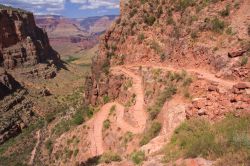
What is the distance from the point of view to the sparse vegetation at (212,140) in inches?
506

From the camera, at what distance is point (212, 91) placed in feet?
59.2

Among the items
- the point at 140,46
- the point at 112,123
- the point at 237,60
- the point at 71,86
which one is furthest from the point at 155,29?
the point at 71,86

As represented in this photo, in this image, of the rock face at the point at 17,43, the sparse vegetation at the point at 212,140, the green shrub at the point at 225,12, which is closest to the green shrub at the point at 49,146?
the green shrub at the point at 225,12

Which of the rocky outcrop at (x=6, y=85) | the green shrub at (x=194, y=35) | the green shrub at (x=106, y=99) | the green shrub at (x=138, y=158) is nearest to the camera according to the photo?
the green shrub at (x=138, y=158)

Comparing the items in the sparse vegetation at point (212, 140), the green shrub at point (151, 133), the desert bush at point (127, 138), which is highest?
the sparse vegetation at point (212, 140)

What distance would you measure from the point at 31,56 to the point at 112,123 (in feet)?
260

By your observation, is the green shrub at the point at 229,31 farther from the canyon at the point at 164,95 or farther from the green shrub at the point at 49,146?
the green shrub at the point at 49,146

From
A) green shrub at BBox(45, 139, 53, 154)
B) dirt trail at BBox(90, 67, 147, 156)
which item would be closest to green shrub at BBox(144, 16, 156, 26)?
dirt trail at BBox(90, 67, 147, 156)

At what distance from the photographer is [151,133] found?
22.5 meters

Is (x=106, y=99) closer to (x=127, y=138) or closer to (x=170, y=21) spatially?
(x=170, y=21)

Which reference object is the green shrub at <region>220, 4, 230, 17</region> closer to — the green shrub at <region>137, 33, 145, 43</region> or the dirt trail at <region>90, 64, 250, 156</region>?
the dirt trail at <region>90, 64, 250, 156</region>

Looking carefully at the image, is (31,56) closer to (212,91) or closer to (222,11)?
(222,11)

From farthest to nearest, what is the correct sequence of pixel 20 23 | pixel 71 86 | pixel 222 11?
pixel 20 23, pixel 71 86, pixel 222 11

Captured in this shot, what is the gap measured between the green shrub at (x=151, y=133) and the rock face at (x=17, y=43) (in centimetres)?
8121
